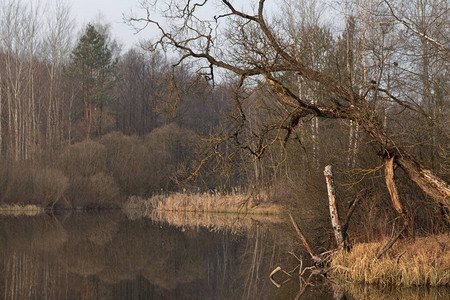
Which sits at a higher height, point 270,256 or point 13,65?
point 13,65

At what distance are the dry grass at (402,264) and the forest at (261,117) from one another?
1.64 feet

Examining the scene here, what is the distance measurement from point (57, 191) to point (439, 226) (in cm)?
2149

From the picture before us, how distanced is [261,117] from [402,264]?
13.0 meters

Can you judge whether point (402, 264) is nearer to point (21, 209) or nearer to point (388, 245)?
point (388, 245)

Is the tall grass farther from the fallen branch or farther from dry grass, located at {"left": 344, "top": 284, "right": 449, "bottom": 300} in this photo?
dry grass, located at {"left": 344, "top": 284, "right": 449, "bottom": 300}

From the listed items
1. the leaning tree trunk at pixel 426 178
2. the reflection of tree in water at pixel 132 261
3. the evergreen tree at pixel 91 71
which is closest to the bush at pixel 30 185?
the reflection of tree in water at pixel 132 261

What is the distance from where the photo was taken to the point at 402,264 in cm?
938

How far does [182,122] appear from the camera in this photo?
1732 inches

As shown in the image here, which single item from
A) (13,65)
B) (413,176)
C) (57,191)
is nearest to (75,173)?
(57,191)

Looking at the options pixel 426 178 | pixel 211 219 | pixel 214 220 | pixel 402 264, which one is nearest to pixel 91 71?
pixel 211 219

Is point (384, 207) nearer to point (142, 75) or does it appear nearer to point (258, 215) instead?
point (258, 215)

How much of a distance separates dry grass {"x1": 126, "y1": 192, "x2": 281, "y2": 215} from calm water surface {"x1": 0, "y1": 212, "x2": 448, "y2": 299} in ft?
6.77

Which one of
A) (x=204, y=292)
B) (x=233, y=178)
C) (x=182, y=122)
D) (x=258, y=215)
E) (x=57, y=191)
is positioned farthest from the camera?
(x=182, y=122)

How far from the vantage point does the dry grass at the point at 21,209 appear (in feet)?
89.3
